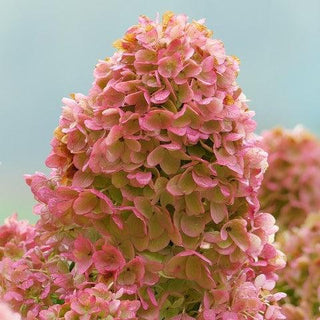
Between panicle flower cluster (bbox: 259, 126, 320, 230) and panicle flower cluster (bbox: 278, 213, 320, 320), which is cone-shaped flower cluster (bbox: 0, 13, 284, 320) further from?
panicle flower cluster (bbox: 259, 126, 320, 230)

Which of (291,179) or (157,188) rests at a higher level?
(291,179)

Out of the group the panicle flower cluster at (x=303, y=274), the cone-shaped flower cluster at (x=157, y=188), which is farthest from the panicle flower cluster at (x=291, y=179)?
the cone-shaped flower cluster at (x=157, y=188)

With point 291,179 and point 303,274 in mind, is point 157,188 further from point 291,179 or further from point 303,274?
point 291,179

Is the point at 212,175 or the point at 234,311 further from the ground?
the point at 212,175

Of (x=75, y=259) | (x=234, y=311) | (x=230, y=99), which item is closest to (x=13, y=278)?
(x=75, y=259)

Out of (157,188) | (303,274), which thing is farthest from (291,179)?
(157,188)

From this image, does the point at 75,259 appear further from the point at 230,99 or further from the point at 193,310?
the point at 230,99
